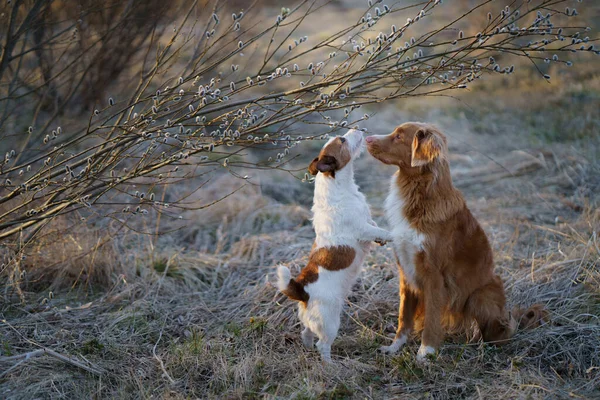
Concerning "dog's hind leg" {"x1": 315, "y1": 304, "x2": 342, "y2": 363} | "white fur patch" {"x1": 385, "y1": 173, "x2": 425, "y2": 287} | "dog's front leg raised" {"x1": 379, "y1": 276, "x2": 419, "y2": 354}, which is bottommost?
"dog's front leg raised" {"x1": 379, "y1": 276, "x2": 419, "y2": 354}

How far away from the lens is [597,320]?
14.5 ft

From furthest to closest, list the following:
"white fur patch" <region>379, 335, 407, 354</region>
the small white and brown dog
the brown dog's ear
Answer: "white fur patch" <region>379, 335, 407, 354</region> → the small white and brown dog → the brown dog's ear

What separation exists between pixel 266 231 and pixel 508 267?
290 centimetres

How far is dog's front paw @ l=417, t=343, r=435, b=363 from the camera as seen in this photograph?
409 centimetres

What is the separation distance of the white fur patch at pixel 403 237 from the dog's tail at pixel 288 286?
76cm

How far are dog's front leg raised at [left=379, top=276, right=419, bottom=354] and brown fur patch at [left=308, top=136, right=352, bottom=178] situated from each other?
0.92 metres

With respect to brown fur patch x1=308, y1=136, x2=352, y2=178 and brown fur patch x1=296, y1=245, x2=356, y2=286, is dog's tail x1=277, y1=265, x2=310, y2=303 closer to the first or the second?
brown fur patch x1=296, y1=245, x2=356, y2=286

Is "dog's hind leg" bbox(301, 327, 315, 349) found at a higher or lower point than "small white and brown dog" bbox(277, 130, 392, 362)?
lower

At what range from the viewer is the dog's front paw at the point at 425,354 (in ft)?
13.4

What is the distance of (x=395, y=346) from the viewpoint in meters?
4.42

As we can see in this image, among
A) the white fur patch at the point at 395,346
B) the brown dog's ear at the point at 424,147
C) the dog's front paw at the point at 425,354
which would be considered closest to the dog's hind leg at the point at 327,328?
the white fur patch at the point at 395,346

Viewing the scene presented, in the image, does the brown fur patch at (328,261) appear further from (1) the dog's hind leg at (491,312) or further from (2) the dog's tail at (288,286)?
(1) the dog's hind leg at (491,312)

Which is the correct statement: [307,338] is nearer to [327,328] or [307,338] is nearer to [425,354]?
[327,328]

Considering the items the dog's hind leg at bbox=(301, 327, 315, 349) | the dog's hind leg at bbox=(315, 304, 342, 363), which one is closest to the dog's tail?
the dog's hind leg at bbox=(315, 304, 342, 363)
